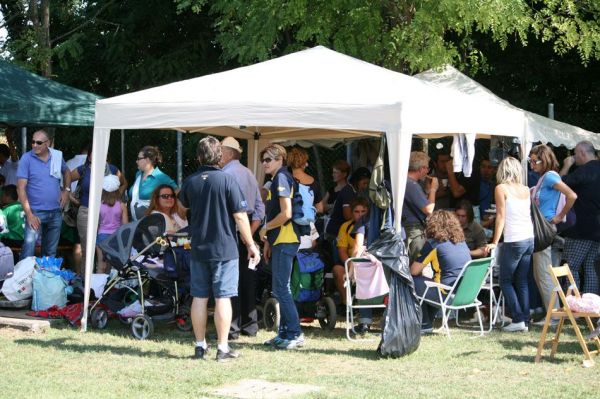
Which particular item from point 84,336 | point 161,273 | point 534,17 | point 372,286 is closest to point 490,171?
point 534,17

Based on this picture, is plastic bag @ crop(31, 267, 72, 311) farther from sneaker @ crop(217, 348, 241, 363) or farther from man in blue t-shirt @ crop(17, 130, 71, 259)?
sneaker @ crop(217, 348, 241, 363)

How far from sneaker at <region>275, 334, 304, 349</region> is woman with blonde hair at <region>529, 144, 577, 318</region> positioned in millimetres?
2925

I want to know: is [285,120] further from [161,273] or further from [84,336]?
[84,336]

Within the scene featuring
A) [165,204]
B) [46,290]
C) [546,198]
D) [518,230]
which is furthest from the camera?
[46,290]

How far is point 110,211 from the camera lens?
1080 centimetres

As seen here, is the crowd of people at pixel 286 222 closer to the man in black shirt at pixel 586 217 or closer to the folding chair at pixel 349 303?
the man in black shirt at pixel 586 217

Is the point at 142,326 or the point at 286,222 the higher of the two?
the point at 286,222

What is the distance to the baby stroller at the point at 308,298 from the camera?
927cm

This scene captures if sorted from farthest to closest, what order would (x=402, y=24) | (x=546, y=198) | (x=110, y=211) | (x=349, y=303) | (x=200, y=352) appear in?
(x=402, y=24) → (x=110, y=211) → (x=546, y=198) → (x=349, y=303) → (x=200, y=352)

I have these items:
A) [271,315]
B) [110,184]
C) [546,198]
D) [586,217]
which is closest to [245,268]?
[271,315]

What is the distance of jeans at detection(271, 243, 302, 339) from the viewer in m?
Result: 8.27

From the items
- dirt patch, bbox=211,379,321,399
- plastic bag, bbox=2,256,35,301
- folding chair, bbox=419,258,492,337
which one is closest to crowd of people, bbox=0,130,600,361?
folding chair, bbox=419,258,492,337

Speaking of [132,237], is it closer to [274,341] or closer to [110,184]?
[274,341]

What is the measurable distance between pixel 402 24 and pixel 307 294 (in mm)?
4813
